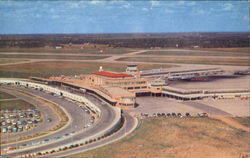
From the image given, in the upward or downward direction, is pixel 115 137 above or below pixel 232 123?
above

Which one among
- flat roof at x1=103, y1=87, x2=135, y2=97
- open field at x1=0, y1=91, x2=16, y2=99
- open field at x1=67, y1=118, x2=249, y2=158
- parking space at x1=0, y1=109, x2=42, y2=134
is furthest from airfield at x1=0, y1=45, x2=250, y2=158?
flat roof at x1=103, y1=87, x2=135, y2=97

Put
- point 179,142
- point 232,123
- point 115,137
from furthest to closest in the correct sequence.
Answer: point 232,123, point 115,137, point 179,142

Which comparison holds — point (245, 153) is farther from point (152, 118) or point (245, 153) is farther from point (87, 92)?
point (87, 92)

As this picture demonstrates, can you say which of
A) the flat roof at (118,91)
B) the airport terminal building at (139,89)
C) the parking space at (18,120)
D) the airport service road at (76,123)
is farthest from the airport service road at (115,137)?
the airport terminal building at (139,89)

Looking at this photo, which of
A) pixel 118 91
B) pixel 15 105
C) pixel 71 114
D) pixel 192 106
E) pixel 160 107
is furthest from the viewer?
pixel 118 91

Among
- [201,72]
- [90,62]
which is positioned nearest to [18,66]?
[90,62]

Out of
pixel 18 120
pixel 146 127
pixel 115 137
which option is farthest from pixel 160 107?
pixel 18 120

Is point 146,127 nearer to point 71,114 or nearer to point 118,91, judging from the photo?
point 71,114
